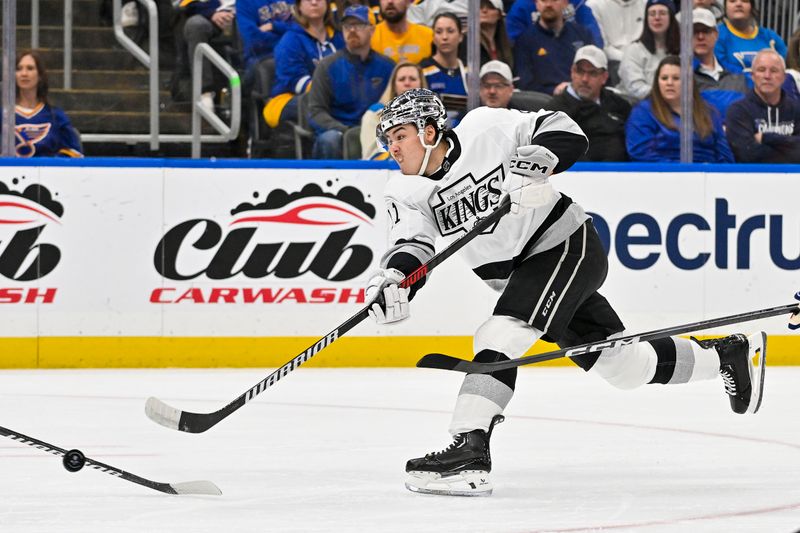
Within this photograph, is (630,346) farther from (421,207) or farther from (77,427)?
(77,427)

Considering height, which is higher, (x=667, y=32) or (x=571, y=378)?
(x=667, y=32)

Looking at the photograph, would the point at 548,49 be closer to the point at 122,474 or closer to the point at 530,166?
the point at 530,166

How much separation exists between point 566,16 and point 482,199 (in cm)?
316

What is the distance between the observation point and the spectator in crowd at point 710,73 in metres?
6.55

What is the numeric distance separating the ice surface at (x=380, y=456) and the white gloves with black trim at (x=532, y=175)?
0.69 metres

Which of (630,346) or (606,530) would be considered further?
(630,346)

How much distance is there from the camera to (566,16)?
6.48 meters

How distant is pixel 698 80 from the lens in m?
6.57

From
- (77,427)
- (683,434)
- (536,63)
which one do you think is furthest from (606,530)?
(536,63)

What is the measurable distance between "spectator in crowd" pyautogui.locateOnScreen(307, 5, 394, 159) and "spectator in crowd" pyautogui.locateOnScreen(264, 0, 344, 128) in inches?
1.6

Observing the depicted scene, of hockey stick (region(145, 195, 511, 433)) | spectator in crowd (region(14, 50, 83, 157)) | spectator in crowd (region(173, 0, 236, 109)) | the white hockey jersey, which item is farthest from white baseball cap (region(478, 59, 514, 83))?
hockey stick (region(145, 195, 511, 433))

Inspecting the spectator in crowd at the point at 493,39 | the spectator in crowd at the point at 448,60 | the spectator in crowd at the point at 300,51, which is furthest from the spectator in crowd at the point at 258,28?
the spectator in crowd at the point at 493,39

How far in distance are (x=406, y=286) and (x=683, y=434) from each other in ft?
4.22

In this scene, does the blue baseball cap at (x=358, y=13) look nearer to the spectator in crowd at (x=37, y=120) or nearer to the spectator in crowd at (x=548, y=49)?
the spectator in crowd at (x=548, y=49)
